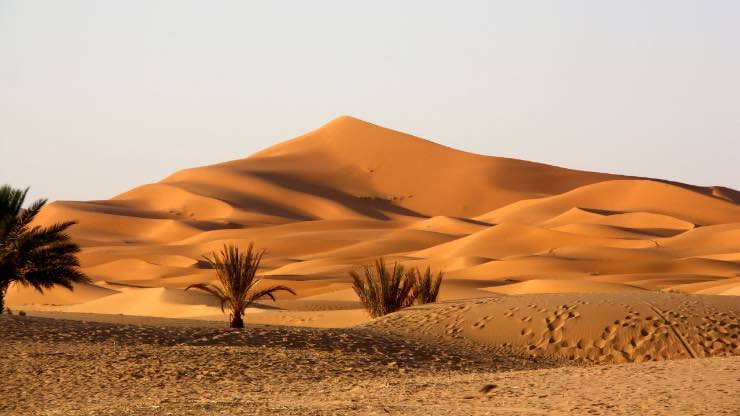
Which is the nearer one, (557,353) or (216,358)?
(216,358)

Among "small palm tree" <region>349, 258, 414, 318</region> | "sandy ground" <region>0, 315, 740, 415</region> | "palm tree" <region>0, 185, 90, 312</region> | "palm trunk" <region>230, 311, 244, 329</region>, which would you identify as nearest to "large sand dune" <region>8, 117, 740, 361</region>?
"small palm tree" <region>349, 258, 414, 318</region>

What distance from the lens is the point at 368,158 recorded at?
11075 centimetres

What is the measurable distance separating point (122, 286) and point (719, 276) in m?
22.0

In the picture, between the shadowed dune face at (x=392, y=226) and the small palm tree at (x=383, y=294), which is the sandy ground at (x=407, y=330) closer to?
the shadowed dune face at (x=392, y=226)

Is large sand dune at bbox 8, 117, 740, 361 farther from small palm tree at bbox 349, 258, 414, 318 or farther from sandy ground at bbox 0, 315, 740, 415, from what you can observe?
sandy ground at bbox 0, 315, 740, 415

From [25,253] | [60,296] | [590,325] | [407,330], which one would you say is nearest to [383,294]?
[407,330]

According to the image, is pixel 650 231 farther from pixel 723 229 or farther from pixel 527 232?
pixel 527 232

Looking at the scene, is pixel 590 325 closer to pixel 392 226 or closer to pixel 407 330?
pixel 407 330

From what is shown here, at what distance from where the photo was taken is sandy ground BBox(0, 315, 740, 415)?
8.81 metres

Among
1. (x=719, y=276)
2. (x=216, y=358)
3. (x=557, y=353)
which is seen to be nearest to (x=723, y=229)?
(x=719, y=276)

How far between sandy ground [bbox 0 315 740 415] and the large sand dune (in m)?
3.27

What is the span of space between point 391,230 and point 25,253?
5177 cm

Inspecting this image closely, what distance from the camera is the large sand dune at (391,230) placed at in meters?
31.9

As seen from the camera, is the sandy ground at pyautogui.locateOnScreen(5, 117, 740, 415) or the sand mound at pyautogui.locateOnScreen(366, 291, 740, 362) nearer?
the sandy ground at pyautogui.locateOnScreen(5, 117, 740, 415)
